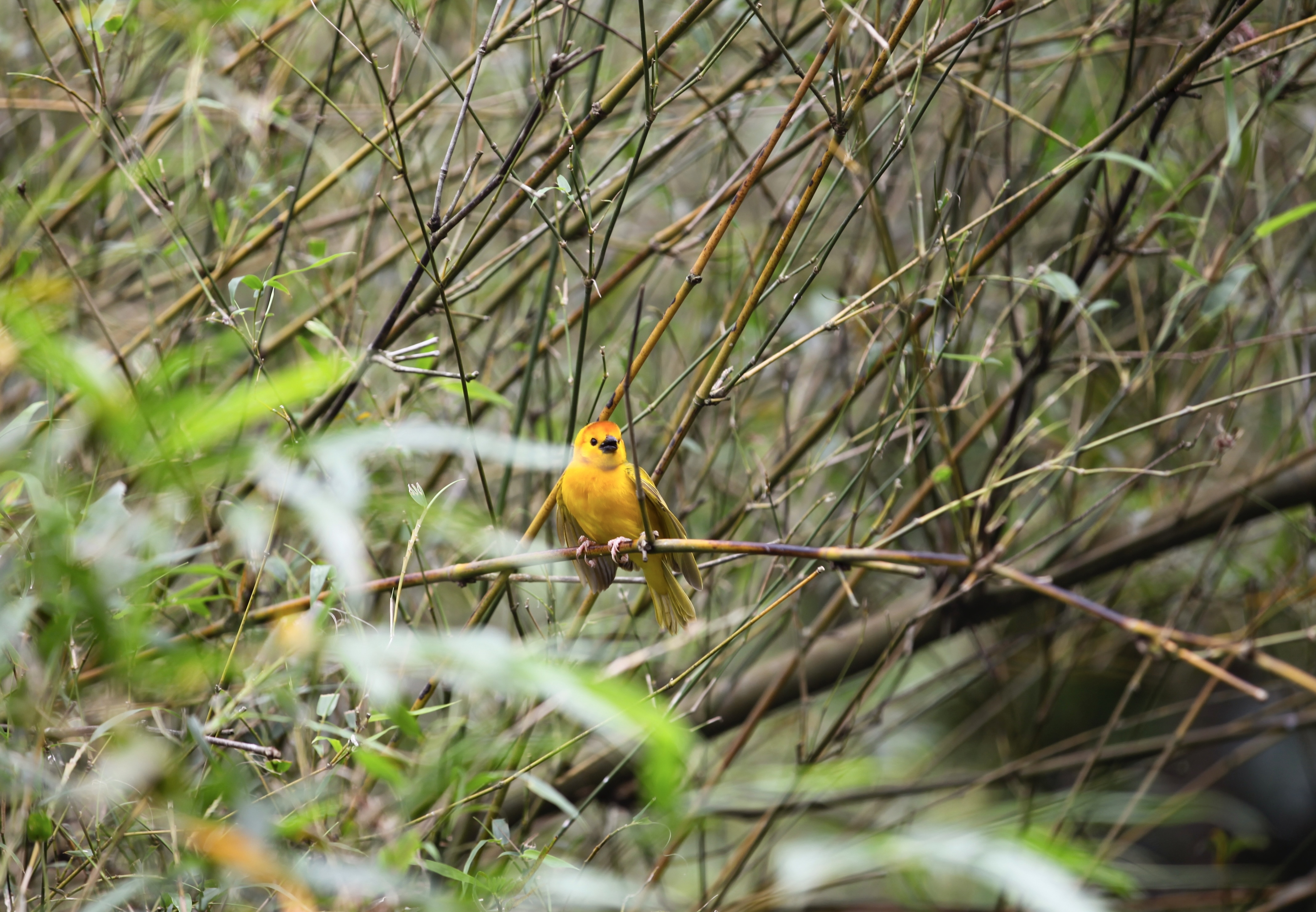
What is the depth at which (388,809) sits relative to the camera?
173 cm

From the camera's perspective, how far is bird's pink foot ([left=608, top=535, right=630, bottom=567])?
215 cm

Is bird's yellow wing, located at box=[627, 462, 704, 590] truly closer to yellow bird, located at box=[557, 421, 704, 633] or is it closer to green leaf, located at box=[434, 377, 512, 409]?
yellow bird, located at box=[557, 421, 704, 633]

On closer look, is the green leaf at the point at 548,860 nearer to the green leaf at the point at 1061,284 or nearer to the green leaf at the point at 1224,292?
the green leaf at the point at 1061,284

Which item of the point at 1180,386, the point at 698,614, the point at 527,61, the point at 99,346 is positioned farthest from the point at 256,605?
the point at 1180,386

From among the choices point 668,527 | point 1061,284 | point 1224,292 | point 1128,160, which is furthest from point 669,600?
point 1224,292

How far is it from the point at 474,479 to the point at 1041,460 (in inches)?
78.0

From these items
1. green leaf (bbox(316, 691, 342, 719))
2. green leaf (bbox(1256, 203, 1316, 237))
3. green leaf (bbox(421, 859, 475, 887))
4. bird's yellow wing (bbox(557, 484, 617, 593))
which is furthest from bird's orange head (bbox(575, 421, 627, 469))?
green leaf (bbox(1256, 203, 1316, 237))

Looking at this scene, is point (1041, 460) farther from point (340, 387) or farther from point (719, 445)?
point (340, 387)

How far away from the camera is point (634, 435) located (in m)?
1.48

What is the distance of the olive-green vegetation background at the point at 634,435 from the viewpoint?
1.36 meters

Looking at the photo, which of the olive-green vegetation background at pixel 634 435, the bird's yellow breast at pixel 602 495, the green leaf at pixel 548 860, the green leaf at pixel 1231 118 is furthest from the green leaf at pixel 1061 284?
the green leaf at pixel 548 860

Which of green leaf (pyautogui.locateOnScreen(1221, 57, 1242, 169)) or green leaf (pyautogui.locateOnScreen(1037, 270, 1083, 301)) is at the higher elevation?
green leaf (pyautogui.locateOnScreen(1221, 57, 1242, 169))

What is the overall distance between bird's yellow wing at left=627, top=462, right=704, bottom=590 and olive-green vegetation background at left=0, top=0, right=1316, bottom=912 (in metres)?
0.12

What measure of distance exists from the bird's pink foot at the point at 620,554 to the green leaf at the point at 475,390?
0.38 m
